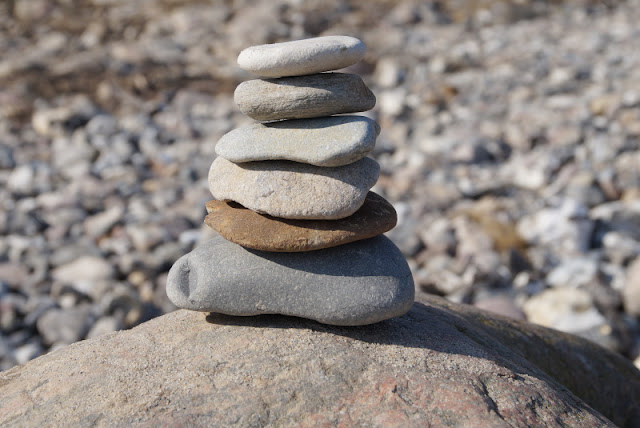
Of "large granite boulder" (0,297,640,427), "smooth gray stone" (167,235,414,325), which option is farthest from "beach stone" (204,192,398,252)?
"large granite boulder" (0,297,640,427)

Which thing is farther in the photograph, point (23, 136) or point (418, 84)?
point (418, 84)

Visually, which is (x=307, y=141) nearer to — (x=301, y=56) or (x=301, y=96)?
(x=301, y=96)

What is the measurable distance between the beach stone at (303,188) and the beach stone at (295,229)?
8 centimetres

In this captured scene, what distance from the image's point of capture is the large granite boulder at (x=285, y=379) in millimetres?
2670

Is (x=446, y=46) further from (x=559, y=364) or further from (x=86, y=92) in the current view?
(x=559, y=364)

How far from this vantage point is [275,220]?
10.5ft

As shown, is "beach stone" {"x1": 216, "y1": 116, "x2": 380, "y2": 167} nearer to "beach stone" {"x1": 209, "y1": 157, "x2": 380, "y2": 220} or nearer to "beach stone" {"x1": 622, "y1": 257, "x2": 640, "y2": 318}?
"beach stone" {"x1": 209, "y1": 157, "x2": 380, "y2": 220}

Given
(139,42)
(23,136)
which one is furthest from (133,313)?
(139,42)

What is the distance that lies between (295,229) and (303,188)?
0.20 meters

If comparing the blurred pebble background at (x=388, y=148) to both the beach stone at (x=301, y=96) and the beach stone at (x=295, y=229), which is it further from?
the beach stone at (x=301, y=96)

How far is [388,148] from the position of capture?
404 inches

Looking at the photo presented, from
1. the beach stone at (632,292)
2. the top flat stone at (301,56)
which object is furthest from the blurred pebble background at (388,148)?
the top flat stone at (301,56)

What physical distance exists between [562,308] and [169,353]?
4.33 metres


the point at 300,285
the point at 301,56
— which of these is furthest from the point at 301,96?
the point at 300,285
